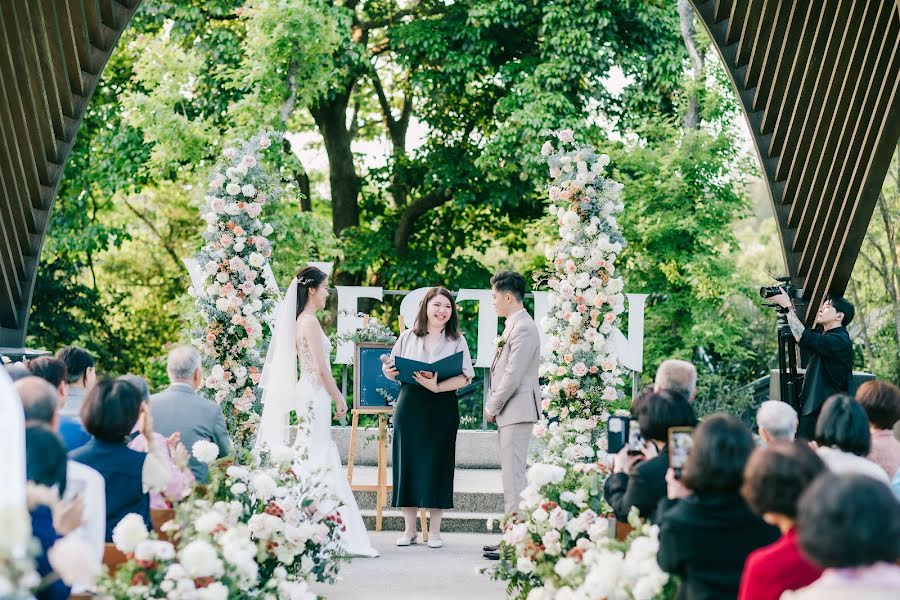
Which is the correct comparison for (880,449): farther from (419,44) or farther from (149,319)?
(149,319)

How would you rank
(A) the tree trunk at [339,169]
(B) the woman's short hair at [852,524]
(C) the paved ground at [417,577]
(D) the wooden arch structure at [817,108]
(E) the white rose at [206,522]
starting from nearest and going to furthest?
(B) the woman's short hair at [852,524]
(E) the white rose at [206,522]
(C) the paved ground at [417,577]
(D) the wooden arch structure at [817,108]
(A) the tree trunk at [339,169]

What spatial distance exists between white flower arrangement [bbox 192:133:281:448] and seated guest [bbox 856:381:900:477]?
12.6 feet

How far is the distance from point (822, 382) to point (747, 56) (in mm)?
2253

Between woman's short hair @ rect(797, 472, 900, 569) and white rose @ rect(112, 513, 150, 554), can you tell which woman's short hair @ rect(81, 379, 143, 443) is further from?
woman's short hair @ rect(797, 472, 900, 569)

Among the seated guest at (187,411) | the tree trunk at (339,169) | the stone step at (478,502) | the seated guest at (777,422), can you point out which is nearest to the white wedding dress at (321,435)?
the stone step at (478,502)

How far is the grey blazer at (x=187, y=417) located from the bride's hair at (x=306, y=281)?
1853mm

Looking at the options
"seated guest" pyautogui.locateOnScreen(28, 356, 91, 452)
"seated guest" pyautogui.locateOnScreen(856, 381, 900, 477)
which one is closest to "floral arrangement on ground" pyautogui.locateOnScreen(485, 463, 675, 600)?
"seated guest" pyautogui.locateOnScreen(856, 381, 900, 477)

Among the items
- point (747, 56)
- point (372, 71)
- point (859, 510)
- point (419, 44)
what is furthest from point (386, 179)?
point (859, 510)

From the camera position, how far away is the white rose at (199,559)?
131 inches

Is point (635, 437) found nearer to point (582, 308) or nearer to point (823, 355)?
point (823, 355)

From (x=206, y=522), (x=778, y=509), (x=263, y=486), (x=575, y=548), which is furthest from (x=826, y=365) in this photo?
(x=206, y=522)

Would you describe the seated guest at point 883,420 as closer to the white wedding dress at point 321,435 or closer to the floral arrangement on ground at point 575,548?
the floral arrangement on ground at point 575,548

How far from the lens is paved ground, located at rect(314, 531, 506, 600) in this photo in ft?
19.2

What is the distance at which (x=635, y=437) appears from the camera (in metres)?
3.86
